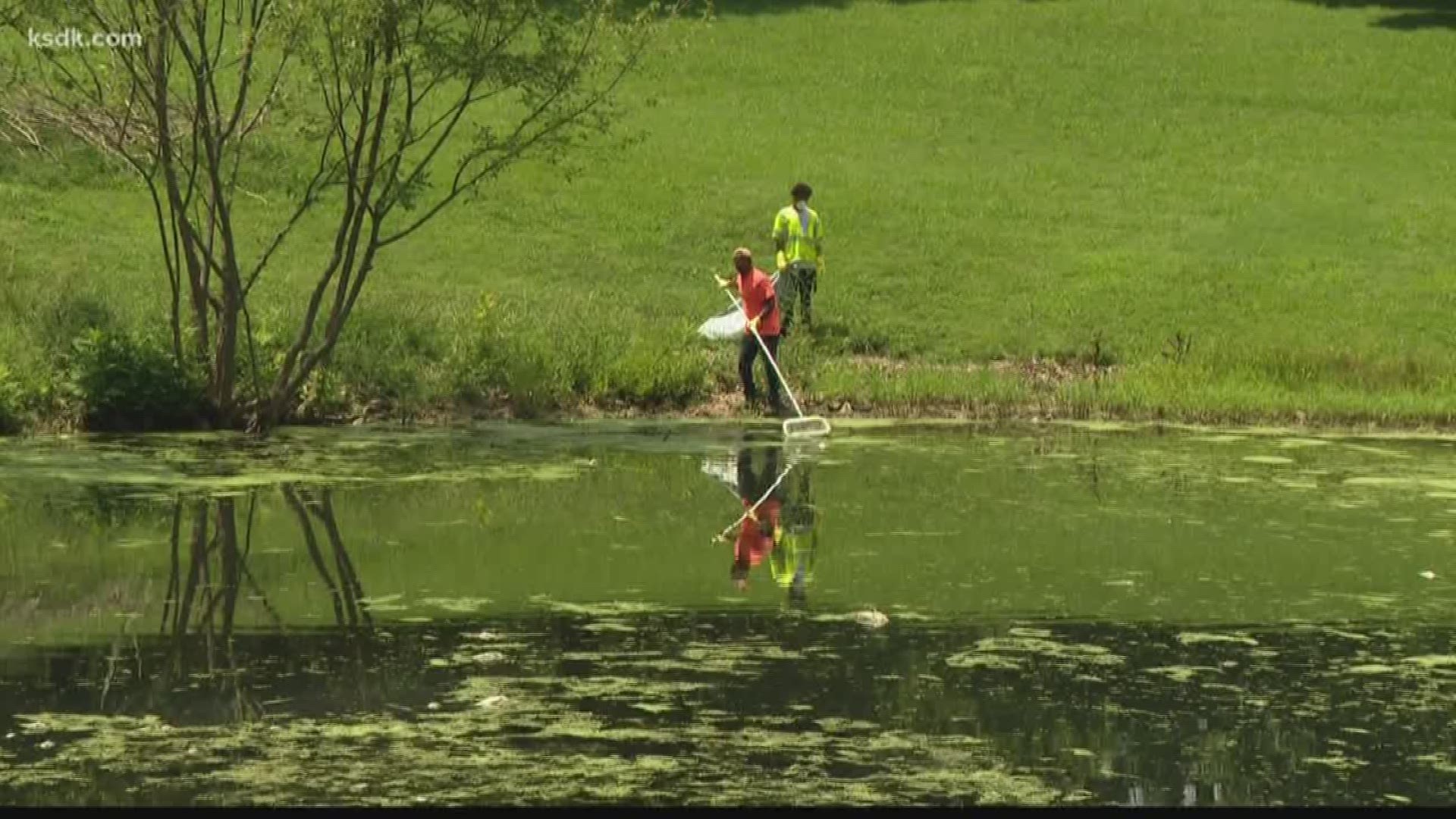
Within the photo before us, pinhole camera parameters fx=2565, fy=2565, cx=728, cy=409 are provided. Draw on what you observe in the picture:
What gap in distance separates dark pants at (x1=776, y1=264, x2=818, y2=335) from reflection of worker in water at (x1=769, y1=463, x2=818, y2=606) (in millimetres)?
9086

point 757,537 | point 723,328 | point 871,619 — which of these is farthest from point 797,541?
point 723,328

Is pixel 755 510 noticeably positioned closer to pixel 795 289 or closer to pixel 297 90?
pixel 297 90

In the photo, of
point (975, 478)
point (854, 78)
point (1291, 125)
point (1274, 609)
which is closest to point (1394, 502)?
point (975, 478)

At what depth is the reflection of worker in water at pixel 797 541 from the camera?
1769cm

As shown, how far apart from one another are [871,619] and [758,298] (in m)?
13.3

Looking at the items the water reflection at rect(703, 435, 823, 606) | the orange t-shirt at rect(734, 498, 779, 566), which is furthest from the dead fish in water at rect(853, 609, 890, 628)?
the orange t-shirt at rect(734, 498, 779, 566)

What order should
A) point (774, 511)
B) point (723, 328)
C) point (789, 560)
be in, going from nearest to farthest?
point (789, 560) → point (774, 511) → point (723, 328)

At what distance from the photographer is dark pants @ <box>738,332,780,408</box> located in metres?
29.3

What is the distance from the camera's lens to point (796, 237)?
109ft

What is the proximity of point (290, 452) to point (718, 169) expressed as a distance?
19.2m

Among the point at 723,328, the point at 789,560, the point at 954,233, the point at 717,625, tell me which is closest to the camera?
the point at 717,625

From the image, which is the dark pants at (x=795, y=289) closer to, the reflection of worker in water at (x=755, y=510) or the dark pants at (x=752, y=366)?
the dark pants at (x=752, y=366)

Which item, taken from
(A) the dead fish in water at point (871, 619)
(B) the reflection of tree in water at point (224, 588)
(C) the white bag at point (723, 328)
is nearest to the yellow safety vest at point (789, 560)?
(A) the dead fish in water at point (871, 619)

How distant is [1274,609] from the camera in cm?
1691
